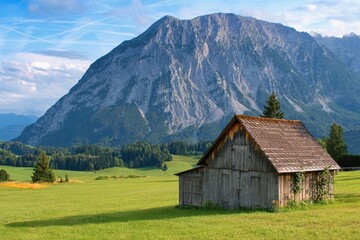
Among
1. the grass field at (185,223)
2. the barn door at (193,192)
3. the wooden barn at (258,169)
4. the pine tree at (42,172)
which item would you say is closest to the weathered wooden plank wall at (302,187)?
the wooden barn at (258,169)

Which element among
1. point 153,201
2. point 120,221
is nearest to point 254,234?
point 120,221

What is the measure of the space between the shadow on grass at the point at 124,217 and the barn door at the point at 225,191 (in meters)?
1.46

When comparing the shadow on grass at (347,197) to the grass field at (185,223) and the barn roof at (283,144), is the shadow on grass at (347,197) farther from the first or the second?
the barn roof at (283,144)

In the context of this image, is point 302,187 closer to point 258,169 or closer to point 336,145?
point 258,169

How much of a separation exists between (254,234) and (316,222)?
5443mm

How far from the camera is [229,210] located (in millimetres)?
40844

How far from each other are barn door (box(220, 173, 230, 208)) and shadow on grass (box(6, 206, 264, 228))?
146 cm

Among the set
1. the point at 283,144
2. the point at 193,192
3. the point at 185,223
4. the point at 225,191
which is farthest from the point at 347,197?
the point at 185,223

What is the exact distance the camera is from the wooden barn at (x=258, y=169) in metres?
Answer: 39.7

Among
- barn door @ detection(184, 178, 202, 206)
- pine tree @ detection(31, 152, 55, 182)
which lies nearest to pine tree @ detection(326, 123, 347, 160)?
pine tree @ detection(31, 152, 55, 182)

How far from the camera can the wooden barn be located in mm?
39719

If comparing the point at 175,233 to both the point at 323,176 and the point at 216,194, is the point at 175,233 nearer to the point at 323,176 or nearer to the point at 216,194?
the point at 216,194

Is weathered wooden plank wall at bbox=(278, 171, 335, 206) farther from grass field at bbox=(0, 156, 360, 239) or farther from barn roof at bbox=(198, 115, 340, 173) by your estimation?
grass field at bbox=(0, 156, 360, 239)

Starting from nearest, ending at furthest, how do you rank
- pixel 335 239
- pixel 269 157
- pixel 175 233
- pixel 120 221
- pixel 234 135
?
pixel 335 239, pixel 175 233, pixel 120 221, pixel 269 157, pixel 234 135
